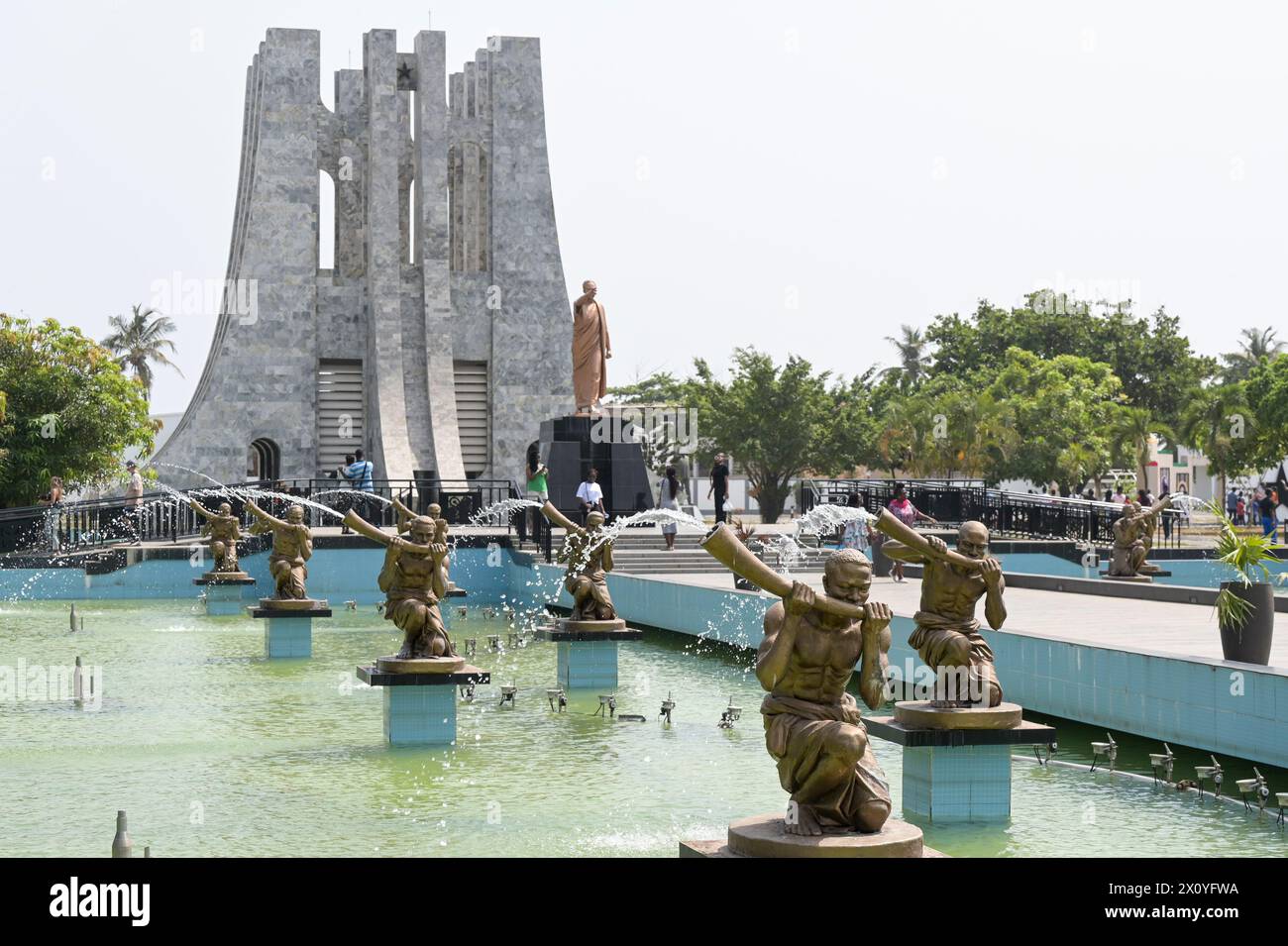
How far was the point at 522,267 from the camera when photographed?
44156mm

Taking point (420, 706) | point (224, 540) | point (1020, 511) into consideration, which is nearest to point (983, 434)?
point (1020, 511)

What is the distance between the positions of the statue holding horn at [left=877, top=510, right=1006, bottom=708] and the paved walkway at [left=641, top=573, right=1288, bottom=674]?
2339 mm

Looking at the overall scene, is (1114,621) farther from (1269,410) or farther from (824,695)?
(1269,410)

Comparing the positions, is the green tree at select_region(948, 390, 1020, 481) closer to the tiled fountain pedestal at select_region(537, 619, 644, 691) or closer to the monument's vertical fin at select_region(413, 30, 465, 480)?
the monument's vertical fin at select_region(413, 30, 465, 480)

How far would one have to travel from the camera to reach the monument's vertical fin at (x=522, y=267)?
44.0 meters

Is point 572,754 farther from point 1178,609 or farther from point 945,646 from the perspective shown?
point 1178,609

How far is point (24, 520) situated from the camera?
27969 millimetres

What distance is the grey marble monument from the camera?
4272 cm

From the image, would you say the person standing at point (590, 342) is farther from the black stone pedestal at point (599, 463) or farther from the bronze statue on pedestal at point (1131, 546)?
the bronze statue on pedestal at point (1131, 546)

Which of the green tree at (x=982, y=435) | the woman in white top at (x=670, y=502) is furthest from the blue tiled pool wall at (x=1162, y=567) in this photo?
the green tree at (x=982, y=435)

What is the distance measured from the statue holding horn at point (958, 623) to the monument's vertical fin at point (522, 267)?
35.6 metres

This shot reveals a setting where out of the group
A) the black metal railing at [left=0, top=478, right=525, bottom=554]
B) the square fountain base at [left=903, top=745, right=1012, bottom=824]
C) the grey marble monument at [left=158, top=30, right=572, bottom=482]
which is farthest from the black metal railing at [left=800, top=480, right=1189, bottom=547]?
the square fountain base at [left=903, top=745, right=1012, bottom=824]

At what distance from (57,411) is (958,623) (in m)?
28.8

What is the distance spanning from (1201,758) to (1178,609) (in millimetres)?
6936
